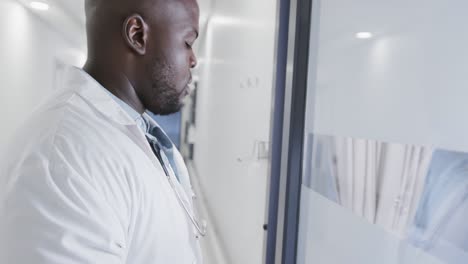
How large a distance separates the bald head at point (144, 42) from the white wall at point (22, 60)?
318 centimetres

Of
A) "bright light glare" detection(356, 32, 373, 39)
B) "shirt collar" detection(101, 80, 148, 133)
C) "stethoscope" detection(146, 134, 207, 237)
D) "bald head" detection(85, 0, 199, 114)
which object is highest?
"bright light glare" detection(356, 32, 373, 39)

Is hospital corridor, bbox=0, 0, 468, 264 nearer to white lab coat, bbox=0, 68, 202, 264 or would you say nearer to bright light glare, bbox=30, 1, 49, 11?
white lab coat, bbox=0, 68, 202, 264

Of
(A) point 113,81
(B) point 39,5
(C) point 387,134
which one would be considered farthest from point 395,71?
(B) point 39,5

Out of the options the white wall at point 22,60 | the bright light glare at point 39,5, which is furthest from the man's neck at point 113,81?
the bright light glare at point 39,5

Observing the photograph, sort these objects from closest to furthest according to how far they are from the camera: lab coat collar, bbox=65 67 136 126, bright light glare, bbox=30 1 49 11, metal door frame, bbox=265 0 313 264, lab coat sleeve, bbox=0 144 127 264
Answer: lab coat sleeve, bbox=0 144 127 264 → lab coat collar, bbox=65 67 136 126 → metal door frame, bbox=265 0 313 264 → bright light glare, bbox=30 1 49 11

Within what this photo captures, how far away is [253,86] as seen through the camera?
76.7 inches

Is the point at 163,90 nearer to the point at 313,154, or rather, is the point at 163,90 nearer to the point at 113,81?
the point at 113,81

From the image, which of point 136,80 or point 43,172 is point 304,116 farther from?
point 43,172

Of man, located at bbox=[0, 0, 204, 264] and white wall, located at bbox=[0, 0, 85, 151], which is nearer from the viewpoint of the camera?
man, located at bbox=[0, 0, 204, 264]

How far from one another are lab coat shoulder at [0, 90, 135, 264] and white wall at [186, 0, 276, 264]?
3.48 feet

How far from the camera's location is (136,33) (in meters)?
0.78

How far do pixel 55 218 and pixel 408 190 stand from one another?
0.68m

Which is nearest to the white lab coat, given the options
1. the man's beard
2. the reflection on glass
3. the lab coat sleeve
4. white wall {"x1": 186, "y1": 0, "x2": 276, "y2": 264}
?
the lab coat sleeve

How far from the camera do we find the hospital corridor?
1.86ft
